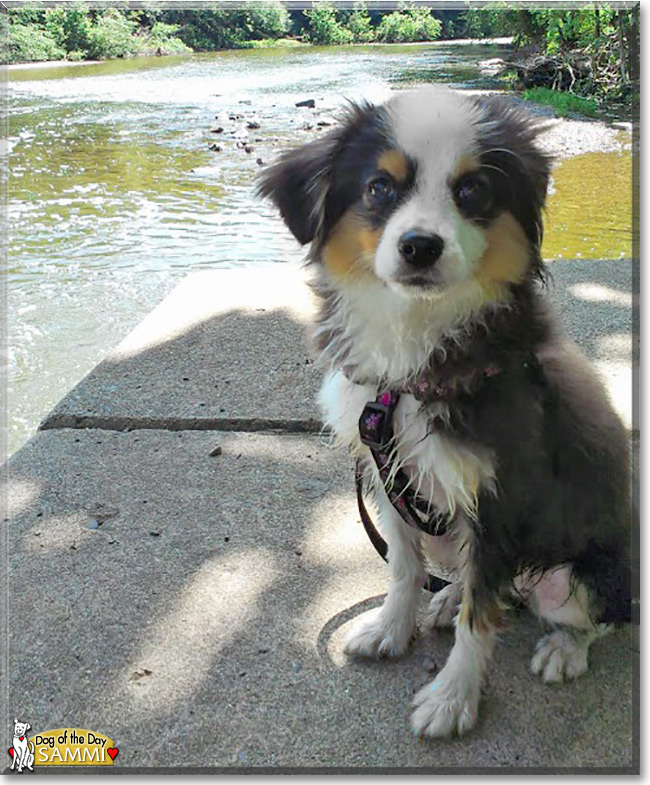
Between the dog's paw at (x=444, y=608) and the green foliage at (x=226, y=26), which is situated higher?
the green foliage at (x=226, y=26)

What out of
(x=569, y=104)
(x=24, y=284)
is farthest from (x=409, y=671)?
(x=569, y=104)

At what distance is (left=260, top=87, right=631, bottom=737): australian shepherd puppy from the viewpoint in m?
1.95

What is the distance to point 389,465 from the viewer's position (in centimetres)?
218

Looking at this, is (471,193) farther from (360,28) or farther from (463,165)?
(360,28)

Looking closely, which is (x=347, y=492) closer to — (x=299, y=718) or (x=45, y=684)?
(x=299, y=718)

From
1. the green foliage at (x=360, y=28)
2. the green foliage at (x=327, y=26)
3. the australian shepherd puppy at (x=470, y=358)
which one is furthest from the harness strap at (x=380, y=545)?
the green foliage at (x=360, y=28)

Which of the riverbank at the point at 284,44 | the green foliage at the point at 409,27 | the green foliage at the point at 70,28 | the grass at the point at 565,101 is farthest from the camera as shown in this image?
the green foliage at the point at 70,28

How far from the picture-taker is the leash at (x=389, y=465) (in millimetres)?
2115

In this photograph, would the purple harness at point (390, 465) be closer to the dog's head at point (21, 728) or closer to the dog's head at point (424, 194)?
the dog's head at point (424, 194)

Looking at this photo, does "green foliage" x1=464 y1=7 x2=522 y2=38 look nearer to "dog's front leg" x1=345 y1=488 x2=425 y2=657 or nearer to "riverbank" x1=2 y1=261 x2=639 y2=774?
"riverbank" x1=2 y1=261 x2=639 y2=774

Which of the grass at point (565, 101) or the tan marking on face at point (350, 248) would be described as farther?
the grass at point (565, 101)

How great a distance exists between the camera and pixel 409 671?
91.5 inches

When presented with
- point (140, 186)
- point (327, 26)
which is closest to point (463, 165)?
point (327, 26)

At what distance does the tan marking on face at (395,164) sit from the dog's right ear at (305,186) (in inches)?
8.0
